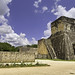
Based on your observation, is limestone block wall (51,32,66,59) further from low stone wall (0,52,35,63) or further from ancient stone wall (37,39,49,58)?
low stone wall (0,52,35,63)

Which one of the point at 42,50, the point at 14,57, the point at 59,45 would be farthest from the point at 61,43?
the point at 14,57

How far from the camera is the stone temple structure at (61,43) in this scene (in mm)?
25139

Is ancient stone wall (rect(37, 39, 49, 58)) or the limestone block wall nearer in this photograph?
the limestone block wall

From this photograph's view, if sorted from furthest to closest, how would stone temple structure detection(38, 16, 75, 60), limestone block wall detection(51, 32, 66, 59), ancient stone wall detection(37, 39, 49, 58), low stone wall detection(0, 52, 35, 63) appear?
ancient stone wall detection(37, 39, 49, 58) → limestone block wall detection(51, 32, 66, 59) → stone temple structure detection(38, 16, 75, 60) → low stone wall detection(0, 52, 35, 63)

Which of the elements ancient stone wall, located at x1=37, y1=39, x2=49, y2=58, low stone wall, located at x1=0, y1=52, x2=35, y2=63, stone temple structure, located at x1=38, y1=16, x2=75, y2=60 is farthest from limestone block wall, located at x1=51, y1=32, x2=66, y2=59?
low stone wall, located at x1=0, y1=52, x2=35, y2=63

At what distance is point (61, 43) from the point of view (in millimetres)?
27422

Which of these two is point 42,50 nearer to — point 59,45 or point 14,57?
point 59,45

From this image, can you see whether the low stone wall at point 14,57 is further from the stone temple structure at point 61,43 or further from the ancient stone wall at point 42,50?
the ancient stone wall at point 42,50

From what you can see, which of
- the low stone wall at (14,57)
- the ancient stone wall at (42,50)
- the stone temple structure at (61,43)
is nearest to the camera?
the low stone wall at (14,57)

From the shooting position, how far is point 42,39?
33.0 meters

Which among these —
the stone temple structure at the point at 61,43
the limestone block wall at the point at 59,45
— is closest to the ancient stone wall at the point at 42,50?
the stone temple structure at the point at 61,43

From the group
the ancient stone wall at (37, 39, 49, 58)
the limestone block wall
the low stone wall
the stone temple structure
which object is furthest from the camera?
the ancient stone wall at (37, 39, 49, 58)

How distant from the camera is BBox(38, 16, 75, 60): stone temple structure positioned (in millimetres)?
25139

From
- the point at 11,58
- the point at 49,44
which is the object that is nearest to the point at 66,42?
the point at 49,44
